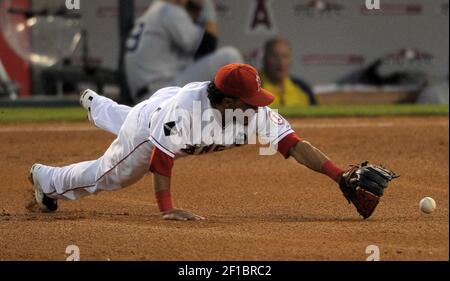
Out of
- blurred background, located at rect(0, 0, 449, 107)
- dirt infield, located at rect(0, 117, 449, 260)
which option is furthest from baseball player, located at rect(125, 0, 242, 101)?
dirt infield, located at rect(0, 117, 449, 260)

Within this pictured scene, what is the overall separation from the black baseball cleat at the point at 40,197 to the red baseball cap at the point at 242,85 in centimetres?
162

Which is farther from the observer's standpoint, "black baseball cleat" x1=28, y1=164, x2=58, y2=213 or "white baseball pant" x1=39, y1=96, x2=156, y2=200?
"black baseball cleat" x1=28, y1=164, x2=58, y2=213

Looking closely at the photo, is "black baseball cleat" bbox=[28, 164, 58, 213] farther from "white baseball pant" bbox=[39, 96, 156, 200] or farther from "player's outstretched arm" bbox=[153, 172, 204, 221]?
"player's outstretched arm" bbox=[153, 172, 204, 221]

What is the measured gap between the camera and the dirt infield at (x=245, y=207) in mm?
5445

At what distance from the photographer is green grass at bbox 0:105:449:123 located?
12.5 m

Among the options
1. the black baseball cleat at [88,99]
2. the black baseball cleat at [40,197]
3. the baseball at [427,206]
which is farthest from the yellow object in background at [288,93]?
the baseball at [427,206]

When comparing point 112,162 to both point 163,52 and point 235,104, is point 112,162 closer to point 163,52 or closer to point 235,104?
point 235,104

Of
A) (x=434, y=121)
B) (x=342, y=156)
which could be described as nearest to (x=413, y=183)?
(x=342, y=156)

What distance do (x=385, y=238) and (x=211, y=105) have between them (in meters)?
1.34

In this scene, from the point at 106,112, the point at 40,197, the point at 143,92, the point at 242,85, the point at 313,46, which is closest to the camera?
the point at 242,85

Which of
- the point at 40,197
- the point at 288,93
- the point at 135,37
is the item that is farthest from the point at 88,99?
the point at 288,93

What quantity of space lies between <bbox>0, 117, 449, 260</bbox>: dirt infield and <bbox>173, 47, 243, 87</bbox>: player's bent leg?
211cm

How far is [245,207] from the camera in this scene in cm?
724

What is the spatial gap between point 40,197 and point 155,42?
22.6 ft
